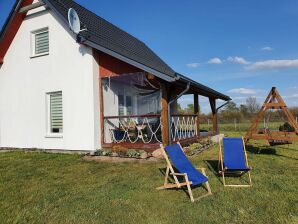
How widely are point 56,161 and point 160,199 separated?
519 cm

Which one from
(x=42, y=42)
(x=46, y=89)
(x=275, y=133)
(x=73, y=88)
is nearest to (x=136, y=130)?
(x=73, y=88)

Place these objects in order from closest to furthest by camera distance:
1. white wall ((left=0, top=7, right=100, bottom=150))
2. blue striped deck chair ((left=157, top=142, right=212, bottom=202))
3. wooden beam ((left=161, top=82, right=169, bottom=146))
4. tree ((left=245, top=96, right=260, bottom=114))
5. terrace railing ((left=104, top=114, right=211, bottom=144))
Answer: blue striped deck chair ((left=157, top=142, right=212, bottom=202)), wooden beam ((left=161, top=82, right=169, bottom=146)), white wall ((left=0, top=7, right=100, bottom=150)), terrace railing ((left=104, top=114, right=211, bottom=144)), tree ((left=245, top=96, right=260, bottom=114))

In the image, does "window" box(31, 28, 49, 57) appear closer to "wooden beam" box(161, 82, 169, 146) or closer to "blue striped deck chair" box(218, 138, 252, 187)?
"wooden beam" box(161, 82, 169, 146)

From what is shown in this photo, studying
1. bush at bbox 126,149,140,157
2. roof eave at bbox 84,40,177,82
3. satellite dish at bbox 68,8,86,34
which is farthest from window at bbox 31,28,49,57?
bush at bbox 126,149,140,157

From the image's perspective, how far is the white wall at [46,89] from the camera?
10750mm

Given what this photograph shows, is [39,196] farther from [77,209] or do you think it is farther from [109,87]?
[109,87]

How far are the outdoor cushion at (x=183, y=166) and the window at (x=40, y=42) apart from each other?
8.08 metres

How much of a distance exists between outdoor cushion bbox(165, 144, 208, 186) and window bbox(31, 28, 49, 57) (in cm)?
808

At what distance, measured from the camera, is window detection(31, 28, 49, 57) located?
12.1 meters

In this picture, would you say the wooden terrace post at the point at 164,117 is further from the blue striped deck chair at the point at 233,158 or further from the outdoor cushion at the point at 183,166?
the outdoor cushion at the point at 183,166

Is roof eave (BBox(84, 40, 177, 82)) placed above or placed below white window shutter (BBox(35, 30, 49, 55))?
below

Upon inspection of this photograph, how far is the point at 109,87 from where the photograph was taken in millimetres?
11812

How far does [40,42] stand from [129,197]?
9348mm

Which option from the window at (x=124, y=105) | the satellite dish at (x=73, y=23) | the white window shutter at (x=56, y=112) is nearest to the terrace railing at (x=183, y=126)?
the window at (x=124, y=105)
